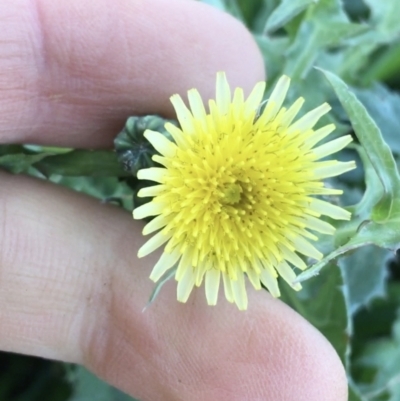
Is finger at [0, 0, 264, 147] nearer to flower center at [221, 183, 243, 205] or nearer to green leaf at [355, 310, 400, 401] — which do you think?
flower center at [221, 183, 243, 205]

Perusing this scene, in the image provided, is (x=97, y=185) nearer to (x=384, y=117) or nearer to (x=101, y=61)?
(x=101, y=61)

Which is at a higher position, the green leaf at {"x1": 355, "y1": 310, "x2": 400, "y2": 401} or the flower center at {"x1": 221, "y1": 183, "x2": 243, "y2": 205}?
the flower center at {"x1": 221, "y1": 183, "x2": 243, "y2": 205}

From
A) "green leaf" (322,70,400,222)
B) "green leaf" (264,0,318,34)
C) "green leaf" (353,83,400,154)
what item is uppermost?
"green leaf" (264,0,318,34)

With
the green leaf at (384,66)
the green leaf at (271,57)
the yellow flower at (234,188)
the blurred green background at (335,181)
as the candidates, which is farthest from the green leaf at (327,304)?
the green leaf at (384,66)

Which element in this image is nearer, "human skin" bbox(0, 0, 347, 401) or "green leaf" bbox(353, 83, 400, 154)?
"human skin" bbox(0, 0, 347, 401)

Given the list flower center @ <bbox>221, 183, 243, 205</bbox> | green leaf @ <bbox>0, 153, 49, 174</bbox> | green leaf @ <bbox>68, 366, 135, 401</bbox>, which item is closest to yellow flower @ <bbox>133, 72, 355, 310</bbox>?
flower center @ <bbox>221, 183, 243, 205</bbox>

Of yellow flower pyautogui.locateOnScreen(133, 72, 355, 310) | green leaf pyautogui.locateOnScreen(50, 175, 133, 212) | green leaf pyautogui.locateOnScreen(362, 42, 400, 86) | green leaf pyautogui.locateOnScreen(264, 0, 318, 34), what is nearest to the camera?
yellow flower pyautogui.locateOnScreen(133, 72, 355, 310)

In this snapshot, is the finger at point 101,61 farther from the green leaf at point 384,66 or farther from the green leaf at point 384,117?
the green leaf at point 384,66
